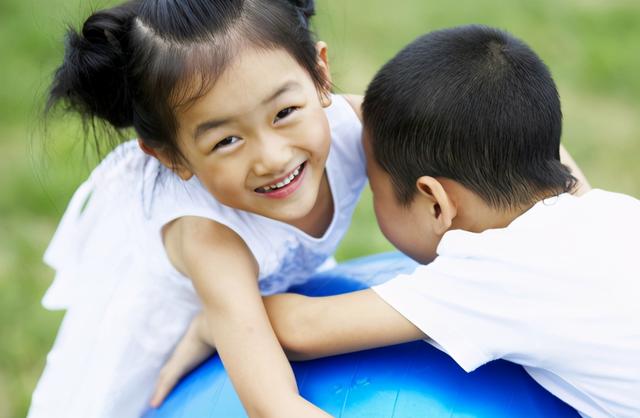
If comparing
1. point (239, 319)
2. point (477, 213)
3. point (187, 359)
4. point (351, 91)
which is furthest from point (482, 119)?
point (351, 91)

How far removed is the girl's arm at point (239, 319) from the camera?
1.84m

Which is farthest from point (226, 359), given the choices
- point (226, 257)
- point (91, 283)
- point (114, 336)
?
point (91, 283)

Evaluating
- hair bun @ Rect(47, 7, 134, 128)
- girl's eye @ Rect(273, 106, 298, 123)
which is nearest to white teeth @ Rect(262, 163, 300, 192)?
girl's eye @ Rect(273, 106, 298, 123)

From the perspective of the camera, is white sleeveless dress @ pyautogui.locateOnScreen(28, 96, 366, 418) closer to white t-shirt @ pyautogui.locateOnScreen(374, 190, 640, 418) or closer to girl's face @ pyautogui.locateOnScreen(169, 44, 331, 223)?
girl's face @ pyautogui.locateOnScreen(169, 44, 331, 223)

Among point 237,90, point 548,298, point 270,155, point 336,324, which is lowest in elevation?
point 336,324

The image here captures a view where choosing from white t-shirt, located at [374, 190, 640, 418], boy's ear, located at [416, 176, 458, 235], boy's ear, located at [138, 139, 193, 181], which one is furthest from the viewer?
boy's ear, located at [138, 139, 193, 181]

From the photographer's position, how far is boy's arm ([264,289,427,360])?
1.80 metres

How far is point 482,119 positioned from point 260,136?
0.44 meters

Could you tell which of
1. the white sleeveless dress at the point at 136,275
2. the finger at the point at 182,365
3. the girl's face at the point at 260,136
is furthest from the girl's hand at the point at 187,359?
the girl's face at the point at 260,136

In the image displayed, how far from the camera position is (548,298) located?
168cm

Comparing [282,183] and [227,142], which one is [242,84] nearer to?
[227,142]

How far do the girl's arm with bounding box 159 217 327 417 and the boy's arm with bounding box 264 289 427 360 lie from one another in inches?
1.7

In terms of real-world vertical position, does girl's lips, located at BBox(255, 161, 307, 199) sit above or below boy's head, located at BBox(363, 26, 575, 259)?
below

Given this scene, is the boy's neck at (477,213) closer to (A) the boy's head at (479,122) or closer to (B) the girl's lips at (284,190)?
(A) the boy's head at (479,122)
